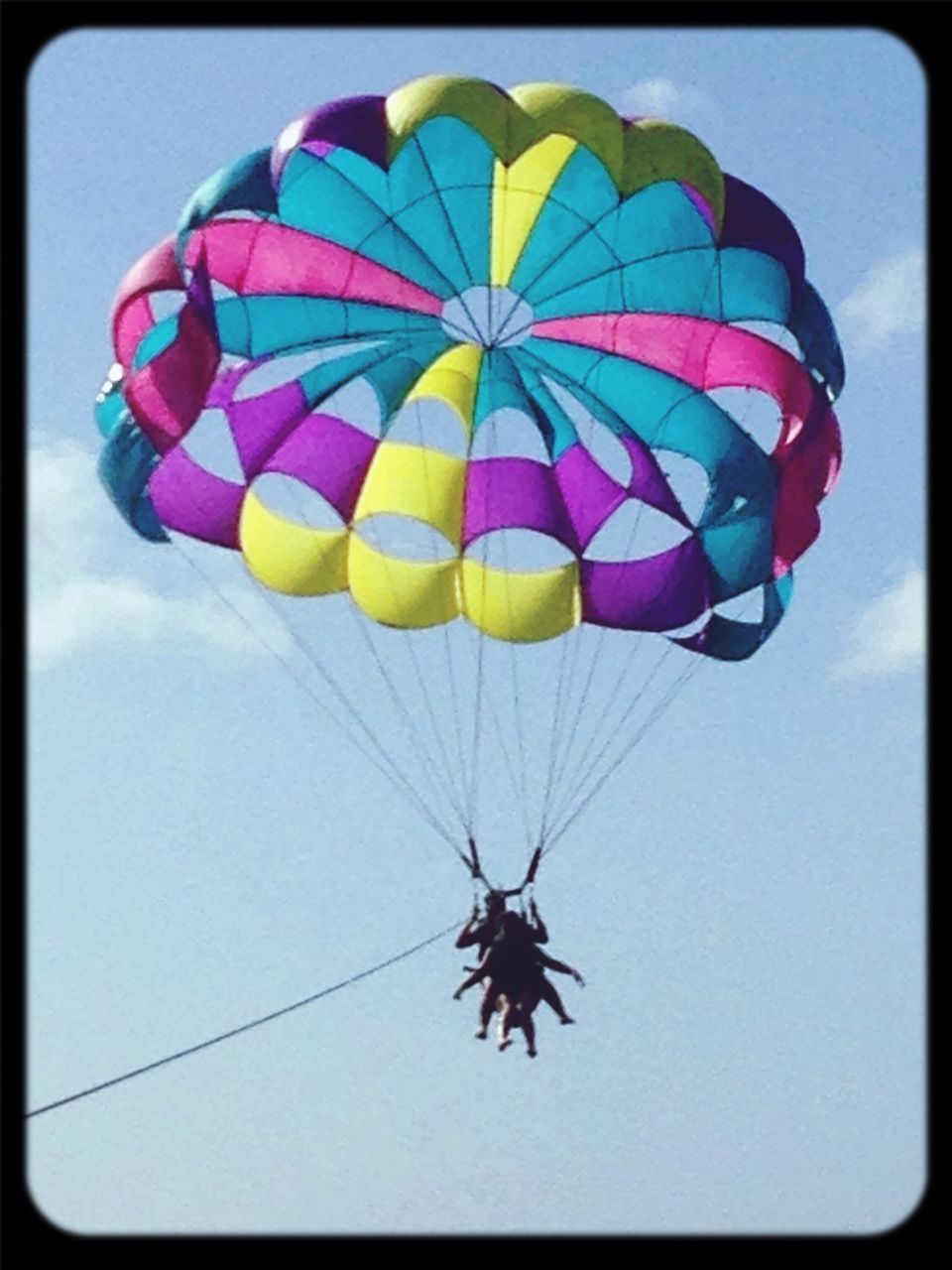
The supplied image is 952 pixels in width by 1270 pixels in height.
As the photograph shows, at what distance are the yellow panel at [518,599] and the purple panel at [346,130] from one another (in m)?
2.50

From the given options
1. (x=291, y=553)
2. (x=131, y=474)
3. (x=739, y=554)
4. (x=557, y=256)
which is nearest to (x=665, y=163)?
(x=557, y=256)

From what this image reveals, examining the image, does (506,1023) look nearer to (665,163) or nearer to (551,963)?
(551,963)

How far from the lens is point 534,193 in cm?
1216

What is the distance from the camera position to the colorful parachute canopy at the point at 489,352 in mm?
11562

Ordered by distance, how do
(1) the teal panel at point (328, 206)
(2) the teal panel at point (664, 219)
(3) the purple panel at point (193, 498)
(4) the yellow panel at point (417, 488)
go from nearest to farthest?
(2) the teal panel at point (664, 219)
(1) the teal panel at point (328, 206)
(4) the yellow panel at point (417, 488)
(3) the purple panel at point (193, 498)

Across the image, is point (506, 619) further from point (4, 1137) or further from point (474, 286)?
point (4, 1137)

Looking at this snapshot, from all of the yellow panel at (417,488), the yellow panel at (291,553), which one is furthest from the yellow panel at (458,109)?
the yellow panel at (291,553)

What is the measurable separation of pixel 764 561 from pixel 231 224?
3459 millimetres

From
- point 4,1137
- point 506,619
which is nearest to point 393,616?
point 506,619

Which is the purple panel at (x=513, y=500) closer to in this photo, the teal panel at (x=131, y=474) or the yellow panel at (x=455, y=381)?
the yellow panel at (x=455, y=381)

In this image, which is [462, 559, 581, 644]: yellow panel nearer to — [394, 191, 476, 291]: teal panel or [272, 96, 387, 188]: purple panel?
[394, 191, 476, 291]: teal panel

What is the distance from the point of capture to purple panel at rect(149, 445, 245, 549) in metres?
12.7

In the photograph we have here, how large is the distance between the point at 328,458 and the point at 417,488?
54 centimetres

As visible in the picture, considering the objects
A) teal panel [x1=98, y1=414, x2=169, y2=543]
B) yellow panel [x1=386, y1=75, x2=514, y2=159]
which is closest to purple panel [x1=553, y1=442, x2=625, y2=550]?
yellow panel [x1=386, y1=75, x2=514, y2=159]
